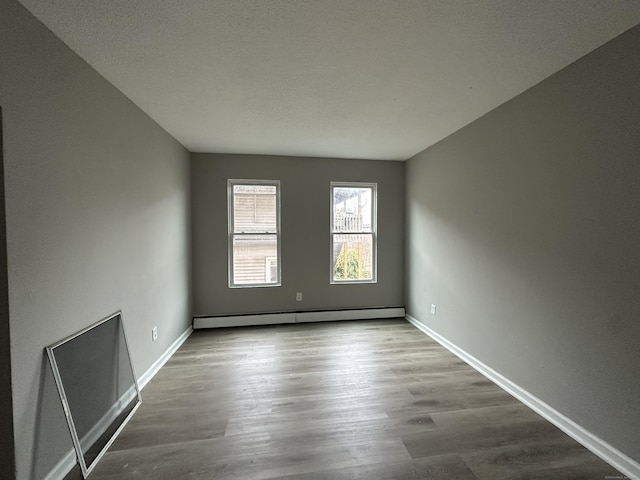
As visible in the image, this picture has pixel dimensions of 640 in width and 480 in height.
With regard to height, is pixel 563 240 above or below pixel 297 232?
below

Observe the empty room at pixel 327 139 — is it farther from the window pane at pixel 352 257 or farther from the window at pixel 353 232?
the window pane at pixel 352 257

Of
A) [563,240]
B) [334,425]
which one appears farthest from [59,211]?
[563,240]

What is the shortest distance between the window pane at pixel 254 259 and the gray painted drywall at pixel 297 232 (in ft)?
0.47

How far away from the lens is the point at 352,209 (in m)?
4.02

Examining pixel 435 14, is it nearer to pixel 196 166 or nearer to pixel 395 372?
pixel 395 372

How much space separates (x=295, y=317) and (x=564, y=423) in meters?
2.89

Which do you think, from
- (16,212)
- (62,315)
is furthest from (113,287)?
(16,212)

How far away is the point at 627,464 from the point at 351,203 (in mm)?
3389

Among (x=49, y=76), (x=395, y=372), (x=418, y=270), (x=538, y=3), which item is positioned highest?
(x=538, y=3)

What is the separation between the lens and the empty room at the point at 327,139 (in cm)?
130

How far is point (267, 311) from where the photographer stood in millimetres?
3766

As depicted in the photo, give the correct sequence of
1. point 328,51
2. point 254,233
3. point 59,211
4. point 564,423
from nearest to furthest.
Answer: point 59,211 → point 328,51 → point 564,423 → point 254,233

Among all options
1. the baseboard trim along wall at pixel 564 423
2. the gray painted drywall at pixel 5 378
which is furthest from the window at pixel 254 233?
the baseboard trim along wall at pixel 564 423

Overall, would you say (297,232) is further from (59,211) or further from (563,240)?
(563,240)
